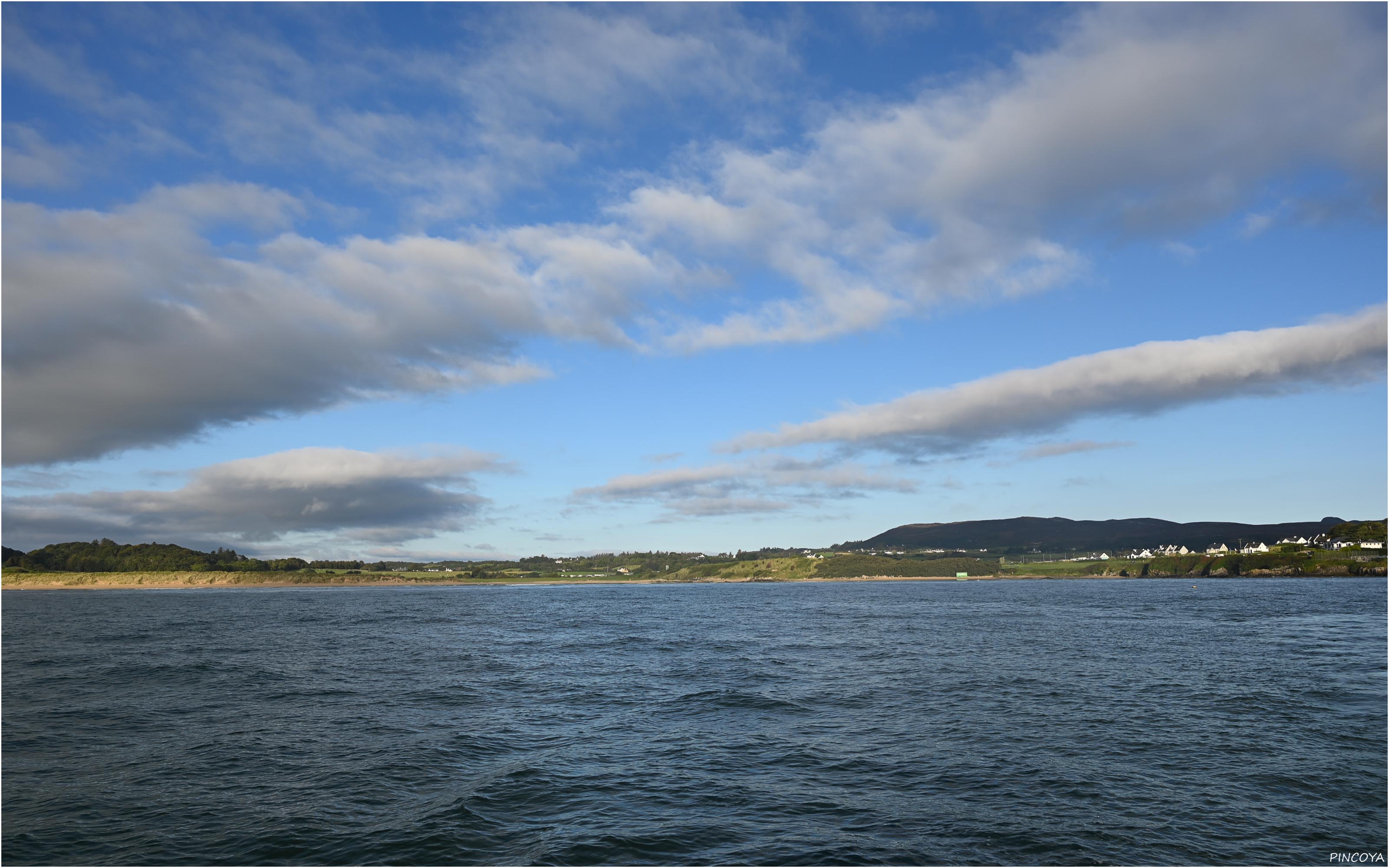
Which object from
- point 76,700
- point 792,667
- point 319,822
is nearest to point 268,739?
point 319,822

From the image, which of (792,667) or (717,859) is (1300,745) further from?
(792,667)

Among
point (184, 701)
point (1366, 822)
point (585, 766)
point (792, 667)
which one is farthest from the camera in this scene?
point (792, 667)

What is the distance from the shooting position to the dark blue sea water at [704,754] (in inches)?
906

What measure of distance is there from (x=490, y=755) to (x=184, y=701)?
27124 mm

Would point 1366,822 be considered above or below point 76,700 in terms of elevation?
above

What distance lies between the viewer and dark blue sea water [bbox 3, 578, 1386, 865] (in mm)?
23000

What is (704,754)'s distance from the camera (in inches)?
1324

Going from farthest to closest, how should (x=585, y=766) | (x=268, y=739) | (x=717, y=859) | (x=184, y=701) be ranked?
(x=184, y=701)
(x=268, y=739)
(x=585, y=766)
(x=717, y=859)

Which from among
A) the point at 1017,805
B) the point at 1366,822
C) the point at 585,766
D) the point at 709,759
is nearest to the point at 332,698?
the point at 585,766

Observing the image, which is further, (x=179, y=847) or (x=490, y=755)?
(x=490, y=755)

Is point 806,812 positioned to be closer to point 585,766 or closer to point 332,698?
point 585,766

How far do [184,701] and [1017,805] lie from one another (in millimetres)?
49034

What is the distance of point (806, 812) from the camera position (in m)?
25.4

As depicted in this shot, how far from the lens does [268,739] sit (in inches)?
1444
